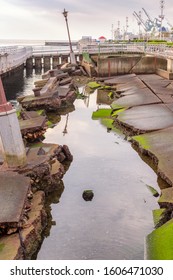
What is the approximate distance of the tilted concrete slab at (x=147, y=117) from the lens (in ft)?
43.1

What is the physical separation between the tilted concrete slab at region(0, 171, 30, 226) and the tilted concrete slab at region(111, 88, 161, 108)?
407 inches

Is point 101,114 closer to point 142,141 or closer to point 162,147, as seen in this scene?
point 142,141

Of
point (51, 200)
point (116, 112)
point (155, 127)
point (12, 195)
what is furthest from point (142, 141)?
point (12, 195)

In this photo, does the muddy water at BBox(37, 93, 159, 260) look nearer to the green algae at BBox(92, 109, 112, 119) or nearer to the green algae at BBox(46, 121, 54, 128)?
the green algae at BBox(46, 121, 54, 128)

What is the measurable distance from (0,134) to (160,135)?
563 centimetres

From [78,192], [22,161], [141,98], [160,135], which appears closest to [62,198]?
[78,192]

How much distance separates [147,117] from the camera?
1438 centimetres

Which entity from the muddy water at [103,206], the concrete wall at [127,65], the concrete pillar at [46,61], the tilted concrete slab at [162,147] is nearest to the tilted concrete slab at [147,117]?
the tilted concrete slab at [162,147]

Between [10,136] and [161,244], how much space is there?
4104 millimetres

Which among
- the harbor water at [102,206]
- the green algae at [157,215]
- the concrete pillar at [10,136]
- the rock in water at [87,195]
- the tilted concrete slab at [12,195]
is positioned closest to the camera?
the tilted concrete slab at [12,195]

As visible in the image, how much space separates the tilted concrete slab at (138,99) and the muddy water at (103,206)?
14.9ft

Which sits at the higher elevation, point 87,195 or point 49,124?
point 87,195

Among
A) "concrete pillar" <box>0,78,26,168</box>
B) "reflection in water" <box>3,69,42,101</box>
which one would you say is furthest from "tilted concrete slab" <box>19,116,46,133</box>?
"reflection in water" <box>3,69,42,101</box>

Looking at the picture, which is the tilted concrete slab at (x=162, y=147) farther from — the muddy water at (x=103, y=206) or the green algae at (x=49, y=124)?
the green algae at (x=49, y=124)
